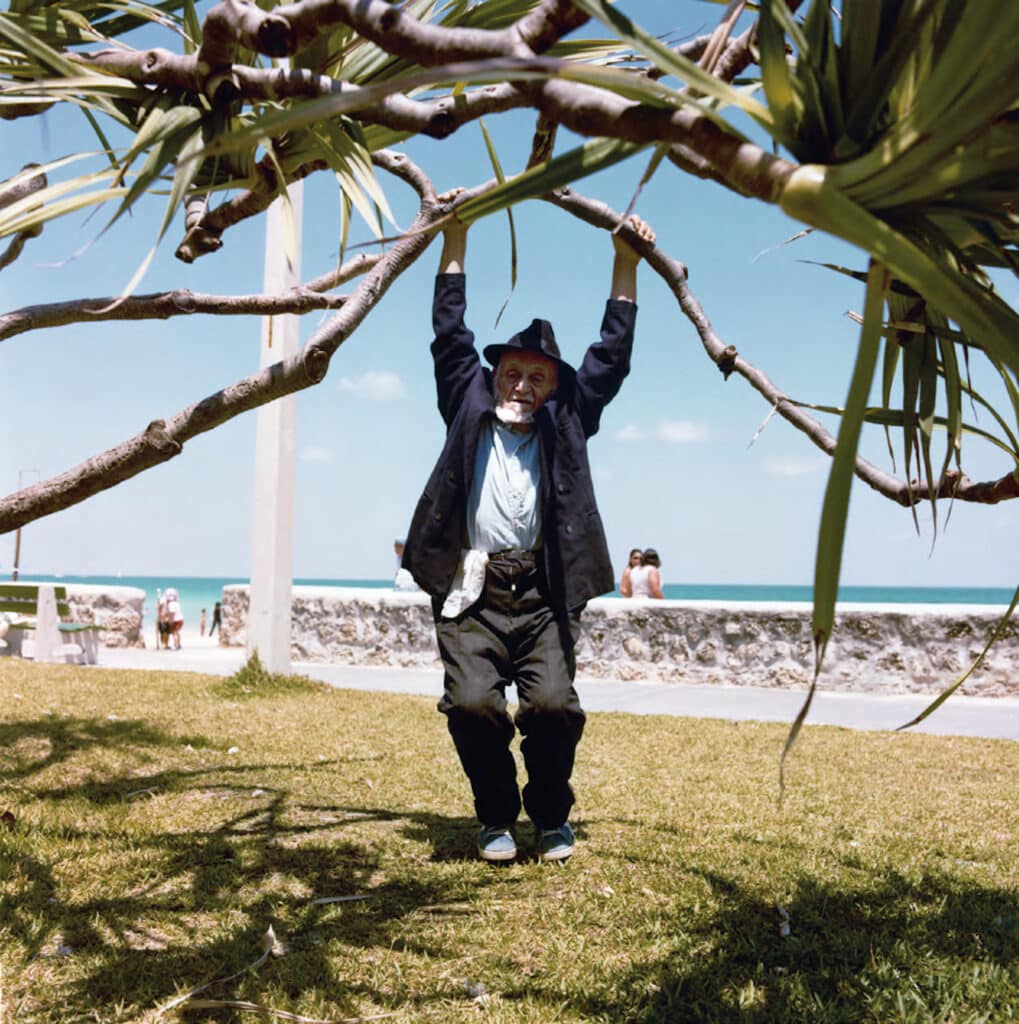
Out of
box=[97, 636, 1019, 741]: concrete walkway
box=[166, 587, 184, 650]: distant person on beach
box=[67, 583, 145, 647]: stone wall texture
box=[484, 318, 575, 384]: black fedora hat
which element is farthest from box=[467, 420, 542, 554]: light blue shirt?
box=[166, 587, 184, 650]: distant person on beach

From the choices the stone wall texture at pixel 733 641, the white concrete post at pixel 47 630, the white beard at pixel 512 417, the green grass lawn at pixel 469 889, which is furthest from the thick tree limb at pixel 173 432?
the white concrete post at pixel 47 630

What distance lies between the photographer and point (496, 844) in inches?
134

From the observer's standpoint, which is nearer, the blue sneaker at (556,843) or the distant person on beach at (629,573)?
the blue sneaker at (556,843)

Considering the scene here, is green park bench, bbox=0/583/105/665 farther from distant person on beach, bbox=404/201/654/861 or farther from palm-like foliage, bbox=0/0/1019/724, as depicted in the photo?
palm-like foliage, bbox=0/0/1019/724

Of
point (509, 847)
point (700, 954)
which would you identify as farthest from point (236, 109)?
point (509, 847)

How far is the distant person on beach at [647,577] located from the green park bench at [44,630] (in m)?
5.97

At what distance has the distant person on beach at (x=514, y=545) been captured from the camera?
326 cm

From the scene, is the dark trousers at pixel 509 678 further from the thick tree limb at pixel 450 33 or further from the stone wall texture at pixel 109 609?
Answer: the stone wall texture at pixel 109 609

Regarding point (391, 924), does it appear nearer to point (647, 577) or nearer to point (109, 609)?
point (647, 577)

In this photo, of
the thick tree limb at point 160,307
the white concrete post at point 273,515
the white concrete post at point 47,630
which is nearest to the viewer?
the thick tree limb at point 160,307

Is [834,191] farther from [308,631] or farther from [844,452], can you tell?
[308,631]

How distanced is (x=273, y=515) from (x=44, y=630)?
13.9 feet

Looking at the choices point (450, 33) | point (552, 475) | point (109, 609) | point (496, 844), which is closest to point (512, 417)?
point (552, 475)

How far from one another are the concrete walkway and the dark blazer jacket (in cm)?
464
